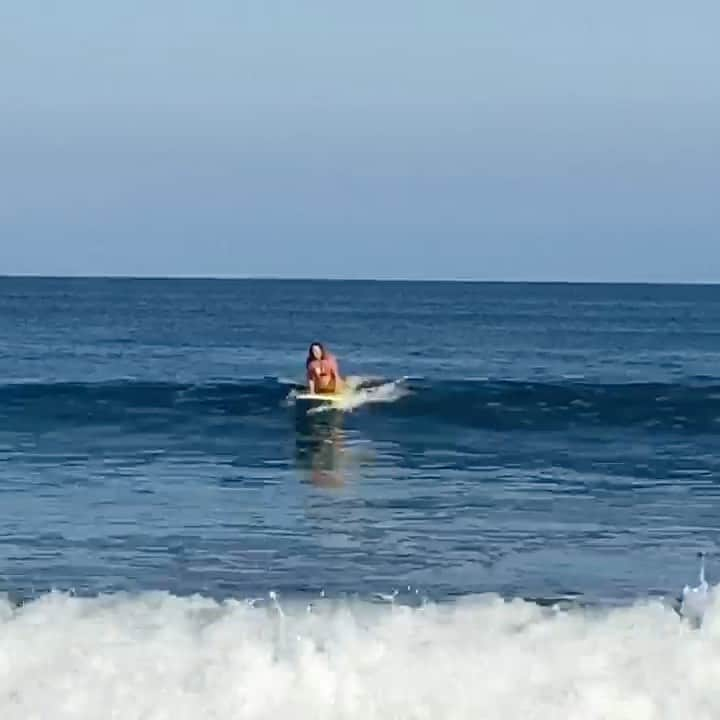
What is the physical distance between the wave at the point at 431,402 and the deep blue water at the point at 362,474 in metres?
0.08

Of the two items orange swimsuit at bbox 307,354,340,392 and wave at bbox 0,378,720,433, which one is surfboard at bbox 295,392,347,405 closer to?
orange swimsuit at bbox 307,354,340,392

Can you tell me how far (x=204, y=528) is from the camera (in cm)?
1548

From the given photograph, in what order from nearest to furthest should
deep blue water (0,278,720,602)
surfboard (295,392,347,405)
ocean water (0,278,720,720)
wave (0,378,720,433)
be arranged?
ocean water (0,278,720,720) → deep blue water (0,278,720,602) → surfboard (295,392,347,405) → wave (0,378,720,433)

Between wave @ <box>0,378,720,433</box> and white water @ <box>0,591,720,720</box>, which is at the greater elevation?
wave @ <box>0,378,720,433</box>

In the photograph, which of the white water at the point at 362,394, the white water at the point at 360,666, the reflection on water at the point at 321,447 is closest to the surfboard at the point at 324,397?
the white water at the point at 362,394

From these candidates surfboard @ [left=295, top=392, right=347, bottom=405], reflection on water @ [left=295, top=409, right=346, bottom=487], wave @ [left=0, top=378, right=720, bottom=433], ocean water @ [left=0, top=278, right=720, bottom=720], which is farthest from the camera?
wave @ [left=0, top=378, right=720, bottom=433]

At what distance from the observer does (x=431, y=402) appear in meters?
27.8

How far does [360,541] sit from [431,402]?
13.0 metres

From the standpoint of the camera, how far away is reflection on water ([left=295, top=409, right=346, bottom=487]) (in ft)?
64.2

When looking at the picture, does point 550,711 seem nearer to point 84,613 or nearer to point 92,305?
point 84,613

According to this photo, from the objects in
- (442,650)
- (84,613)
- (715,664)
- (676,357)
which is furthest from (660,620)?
(676,357)

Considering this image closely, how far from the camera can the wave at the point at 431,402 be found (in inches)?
1025

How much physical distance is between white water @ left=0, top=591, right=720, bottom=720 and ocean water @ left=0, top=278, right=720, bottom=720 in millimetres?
12

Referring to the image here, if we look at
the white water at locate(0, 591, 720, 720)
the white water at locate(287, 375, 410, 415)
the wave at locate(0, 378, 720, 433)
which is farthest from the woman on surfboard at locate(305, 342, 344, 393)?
the white water at locate(0, 591, 720, 720)
